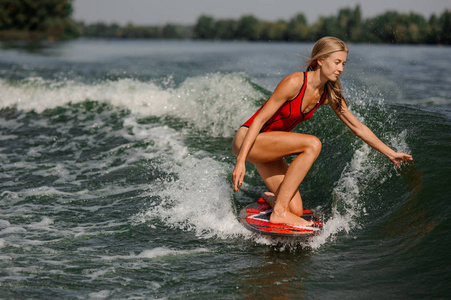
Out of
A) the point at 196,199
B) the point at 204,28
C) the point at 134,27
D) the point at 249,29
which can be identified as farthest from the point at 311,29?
the point at 134,27

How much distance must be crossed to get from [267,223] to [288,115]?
1.05 meters

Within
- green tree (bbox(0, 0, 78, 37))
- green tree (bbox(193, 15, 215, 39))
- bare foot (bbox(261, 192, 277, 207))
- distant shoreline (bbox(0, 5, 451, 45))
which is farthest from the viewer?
green tree (bbox(0, 0, 78, 37))

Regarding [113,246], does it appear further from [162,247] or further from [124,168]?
Answer: [124,168]

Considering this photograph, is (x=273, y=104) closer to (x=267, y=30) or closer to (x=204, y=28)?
(x=267, y=30)

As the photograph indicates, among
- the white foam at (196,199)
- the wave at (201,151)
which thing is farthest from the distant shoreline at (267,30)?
the white foam at (196,199)

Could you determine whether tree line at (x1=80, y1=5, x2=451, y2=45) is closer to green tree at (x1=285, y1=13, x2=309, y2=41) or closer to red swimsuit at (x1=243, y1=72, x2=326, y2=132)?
green tree at (x1=285, y1=13, x2=309, y2=41)

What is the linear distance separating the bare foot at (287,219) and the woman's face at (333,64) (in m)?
1.33

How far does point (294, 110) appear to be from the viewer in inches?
173

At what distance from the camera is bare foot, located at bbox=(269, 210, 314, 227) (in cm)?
439

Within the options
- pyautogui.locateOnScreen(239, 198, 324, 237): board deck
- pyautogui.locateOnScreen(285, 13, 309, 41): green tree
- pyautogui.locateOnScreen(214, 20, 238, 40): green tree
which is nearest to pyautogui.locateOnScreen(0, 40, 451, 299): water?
pyautogui.locateOnScreen(239, 198, 324, 237): board deck

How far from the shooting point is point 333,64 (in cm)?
418

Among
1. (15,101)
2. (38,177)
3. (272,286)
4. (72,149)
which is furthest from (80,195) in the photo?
(15,101)

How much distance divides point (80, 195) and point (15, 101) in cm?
872

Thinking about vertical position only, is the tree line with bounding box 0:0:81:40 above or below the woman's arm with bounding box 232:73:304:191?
above
